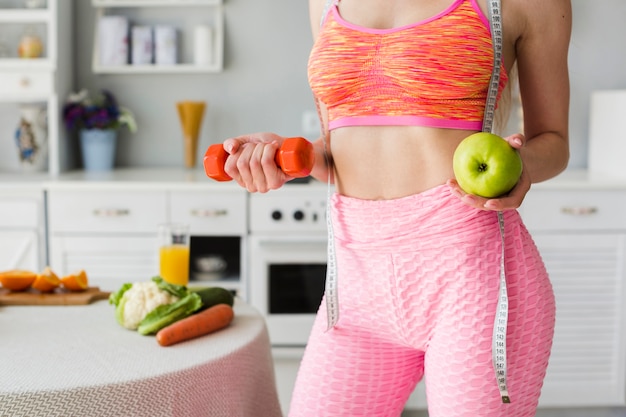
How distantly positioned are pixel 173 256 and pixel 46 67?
1729mm

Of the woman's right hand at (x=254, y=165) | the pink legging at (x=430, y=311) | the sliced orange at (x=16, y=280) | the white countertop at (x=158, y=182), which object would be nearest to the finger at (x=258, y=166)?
the woman's right hand at (x=254, y=165)

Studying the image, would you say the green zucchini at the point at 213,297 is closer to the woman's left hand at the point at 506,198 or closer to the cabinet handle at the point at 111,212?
the woman's left hand at the point at 506,198

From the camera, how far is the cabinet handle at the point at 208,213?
318 cm

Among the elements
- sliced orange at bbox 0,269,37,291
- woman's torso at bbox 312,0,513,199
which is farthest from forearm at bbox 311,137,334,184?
sliced orange at bbox 0,269,37,291

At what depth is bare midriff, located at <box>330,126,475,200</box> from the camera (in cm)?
116

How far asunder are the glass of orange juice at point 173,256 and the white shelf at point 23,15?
175cm

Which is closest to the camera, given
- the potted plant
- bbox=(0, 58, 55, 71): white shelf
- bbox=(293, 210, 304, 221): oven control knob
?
bbox=(293, 210, 304, 221): oven control knob

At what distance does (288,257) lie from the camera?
124 inches

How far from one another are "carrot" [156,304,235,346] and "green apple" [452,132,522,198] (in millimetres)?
747

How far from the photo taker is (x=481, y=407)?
1104 mm

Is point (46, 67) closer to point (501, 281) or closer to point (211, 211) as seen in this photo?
point (211, 211)

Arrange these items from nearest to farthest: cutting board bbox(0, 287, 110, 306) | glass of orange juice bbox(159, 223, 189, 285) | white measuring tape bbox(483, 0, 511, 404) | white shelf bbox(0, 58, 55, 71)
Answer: white measuring tape bbox(483, 0, 511, 404)
cutting board bbox(0, 287, 110, 306)
glass of orange juice bbox(159, 223, 189, 285)
white shelf bbox(0, 58, 55, 71)

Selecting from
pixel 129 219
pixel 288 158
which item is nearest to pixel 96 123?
pixel 129 219

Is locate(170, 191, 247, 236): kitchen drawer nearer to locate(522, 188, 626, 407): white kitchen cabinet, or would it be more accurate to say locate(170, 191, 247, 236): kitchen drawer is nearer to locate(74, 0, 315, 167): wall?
locate(74, 0, 315, 167): wall
